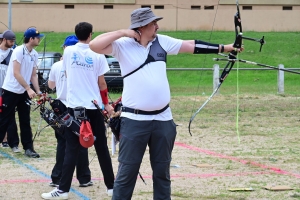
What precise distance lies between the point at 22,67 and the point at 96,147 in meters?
2.82

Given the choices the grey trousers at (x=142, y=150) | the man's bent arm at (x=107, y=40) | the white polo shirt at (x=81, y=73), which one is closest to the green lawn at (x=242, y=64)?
the white polo shirt at (x=81, y=73)

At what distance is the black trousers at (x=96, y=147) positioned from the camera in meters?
7.74

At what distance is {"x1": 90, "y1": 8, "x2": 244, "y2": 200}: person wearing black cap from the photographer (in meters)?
6.26

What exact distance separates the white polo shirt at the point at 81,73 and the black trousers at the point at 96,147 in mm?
146

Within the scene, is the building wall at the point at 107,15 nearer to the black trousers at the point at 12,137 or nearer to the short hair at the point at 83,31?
the black trousers at the point at 12,137

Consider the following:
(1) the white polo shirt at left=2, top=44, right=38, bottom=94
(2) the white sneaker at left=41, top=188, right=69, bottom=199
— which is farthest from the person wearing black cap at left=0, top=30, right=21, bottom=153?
(2) the white sneaker at left=41, top=188, right=69, bottom=199

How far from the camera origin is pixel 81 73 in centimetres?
770

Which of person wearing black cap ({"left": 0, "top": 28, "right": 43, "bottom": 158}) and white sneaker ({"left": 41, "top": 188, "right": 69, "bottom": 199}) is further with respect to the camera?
person wearing black cap ({"left": 0, "top": 28, "right": 43, "bottom": 158})

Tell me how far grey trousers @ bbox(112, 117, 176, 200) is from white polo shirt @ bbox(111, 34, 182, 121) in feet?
0.27

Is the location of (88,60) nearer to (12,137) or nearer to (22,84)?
(22,84)

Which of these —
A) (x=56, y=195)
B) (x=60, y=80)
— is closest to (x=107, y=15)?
(x=60, y=80)

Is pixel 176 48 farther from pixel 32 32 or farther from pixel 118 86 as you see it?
pixel 118 86

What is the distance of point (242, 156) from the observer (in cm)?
1059

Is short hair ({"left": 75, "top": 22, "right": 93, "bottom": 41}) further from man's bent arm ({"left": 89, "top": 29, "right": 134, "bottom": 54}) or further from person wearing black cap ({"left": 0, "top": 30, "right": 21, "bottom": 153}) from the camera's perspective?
person wearing black cap ({"left": 0, "top": 30, "right": 21, "bottom": 153})
